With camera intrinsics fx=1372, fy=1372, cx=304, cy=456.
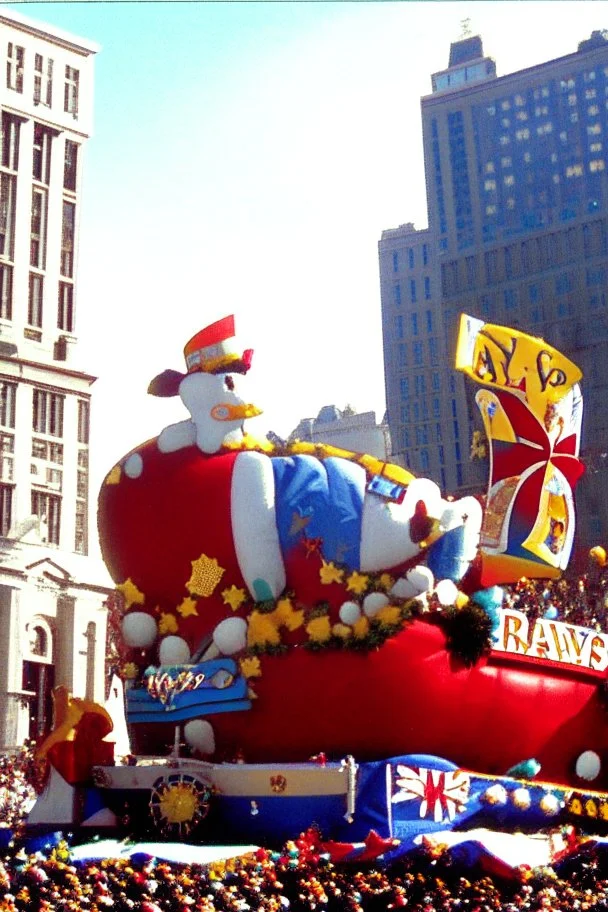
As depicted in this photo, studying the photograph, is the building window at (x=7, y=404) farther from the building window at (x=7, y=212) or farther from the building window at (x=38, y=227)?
the building window at (x=38, y=227)

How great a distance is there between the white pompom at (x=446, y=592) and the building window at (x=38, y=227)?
140 feet

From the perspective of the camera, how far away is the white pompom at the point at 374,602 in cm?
2655

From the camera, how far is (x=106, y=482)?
29016 millimetres

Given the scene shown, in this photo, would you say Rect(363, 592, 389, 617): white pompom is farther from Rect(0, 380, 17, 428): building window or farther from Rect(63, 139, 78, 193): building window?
Rect(63, 139, 78, 193): building window

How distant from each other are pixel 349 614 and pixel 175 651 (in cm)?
369

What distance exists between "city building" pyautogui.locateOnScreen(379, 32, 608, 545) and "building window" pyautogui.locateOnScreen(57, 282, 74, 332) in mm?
40578

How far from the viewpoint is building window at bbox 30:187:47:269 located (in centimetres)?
6575

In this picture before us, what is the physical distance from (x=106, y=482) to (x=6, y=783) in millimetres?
17326

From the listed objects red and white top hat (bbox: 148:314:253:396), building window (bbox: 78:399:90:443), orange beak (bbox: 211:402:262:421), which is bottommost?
orange beak (bbox: 211:402:262:421)

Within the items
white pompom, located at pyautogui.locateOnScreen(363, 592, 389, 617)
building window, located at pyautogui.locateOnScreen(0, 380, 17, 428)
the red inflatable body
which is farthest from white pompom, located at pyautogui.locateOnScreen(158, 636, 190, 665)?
building window, located at pyautogui.locateOnScreen(0, 380, 17, 428)

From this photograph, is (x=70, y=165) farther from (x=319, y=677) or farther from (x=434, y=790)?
(x=434, y=790)

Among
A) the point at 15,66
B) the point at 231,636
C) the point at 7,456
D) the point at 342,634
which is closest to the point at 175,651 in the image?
the point at 231,636

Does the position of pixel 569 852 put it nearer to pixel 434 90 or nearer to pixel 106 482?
pixel 106 482

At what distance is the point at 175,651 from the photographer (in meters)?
27.5
